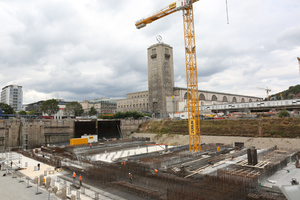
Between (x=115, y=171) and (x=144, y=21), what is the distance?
38.3m

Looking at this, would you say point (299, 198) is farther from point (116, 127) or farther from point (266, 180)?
point (116, 127)

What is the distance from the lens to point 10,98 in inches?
6727

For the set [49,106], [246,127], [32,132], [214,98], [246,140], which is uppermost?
[214,98]

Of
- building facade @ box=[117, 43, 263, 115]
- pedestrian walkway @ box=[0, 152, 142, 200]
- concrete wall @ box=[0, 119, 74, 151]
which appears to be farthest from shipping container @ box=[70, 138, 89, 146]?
building facade @ box=[117, 43, 263, 115]

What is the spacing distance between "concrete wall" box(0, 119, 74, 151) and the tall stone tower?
164 ft

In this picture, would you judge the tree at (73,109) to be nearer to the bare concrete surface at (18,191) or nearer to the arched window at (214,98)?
the arched window at (214,98)

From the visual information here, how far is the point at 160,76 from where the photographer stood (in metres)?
97.5

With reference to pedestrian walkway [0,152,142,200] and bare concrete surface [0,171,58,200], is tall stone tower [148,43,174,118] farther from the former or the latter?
bare concrete surface [0,171,58,200]

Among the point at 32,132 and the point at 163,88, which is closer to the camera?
the point at 32,132

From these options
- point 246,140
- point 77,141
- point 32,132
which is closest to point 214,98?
point 246,140

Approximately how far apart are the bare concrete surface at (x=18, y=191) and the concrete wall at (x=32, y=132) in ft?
94.9

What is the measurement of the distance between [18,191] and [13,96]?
632 ft

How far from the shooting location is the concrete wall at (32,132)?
44.1 metres

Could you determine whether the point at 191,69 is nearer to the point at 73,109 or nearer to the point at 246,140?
the point at 246,140
